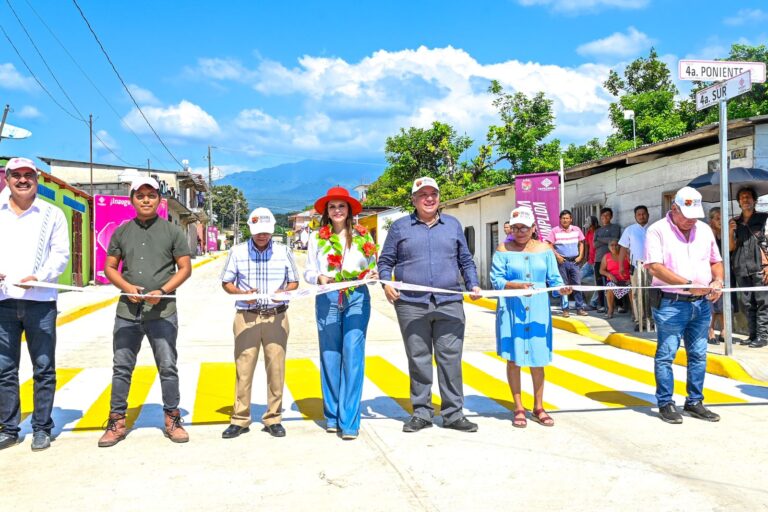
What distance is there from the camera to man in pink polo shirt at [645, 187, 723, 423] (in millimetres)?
5738

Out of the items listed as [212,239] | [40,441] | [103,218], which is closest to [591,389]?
[40,441]

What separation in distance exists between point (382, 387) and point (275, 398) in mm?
2016

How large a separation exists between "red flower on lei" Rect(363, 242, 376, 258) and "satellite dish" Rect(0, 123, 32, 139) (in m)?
17.7

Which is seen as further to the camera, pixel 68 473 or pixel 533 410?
pixel 533 410

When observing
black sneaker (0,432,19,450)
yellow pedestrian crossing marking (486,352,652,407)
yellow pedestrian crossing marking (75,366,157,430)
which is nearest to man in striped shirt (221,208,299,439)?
yellow pedestrian crossing marking (75,366,157,430)

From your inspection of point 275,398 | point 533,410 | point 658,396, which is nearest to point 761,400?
point 658,396

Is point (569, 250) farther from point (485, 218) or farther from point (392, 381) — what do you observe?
point (485, 218)

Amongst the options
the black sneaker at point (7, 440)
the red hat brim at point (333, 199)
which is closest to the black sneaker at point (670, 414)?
the red hat brim at point (333, 199)

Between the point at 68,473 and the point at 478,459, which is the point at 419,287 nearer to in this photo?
the point at 478,459

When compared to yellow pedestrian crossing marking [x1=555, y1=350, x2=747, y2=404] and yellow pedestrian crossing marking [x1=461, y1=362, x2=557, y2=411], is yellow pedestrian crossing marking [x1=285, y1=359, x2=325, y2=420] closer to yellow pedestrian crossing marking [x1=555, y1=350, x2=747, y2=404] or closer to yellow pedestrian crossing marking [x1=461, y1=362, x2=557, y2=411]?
yellow pedestrian crossing marking [x1=461, y1=362, x2=557, y2=411]

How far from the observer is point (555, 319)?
12961 mm

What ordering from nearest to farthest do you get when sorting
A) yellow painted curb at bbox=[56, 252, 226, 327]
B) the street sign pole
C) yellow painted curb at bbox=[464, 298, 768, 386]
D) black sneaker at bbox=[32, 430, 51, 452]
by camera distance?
1. black sneaker at bbox=[32, 430, 51, 452]
2. yellow painted curb at bbox=[464, 298, 768, 386]
3. the street sign pole
4. yellow painted curb at bbox=[56, 252, 226, 327]

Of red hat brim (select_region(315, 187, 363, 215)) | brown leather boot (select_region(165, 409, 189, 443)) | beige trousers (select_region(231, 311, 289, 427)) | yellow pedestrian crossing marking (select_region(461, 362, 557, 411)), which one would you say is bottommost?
yellow pedestrian crossing marking (select_region(461, 362, 557, 411))

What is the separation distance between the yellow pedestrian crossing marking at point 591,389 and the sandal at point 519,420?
3.71ft
